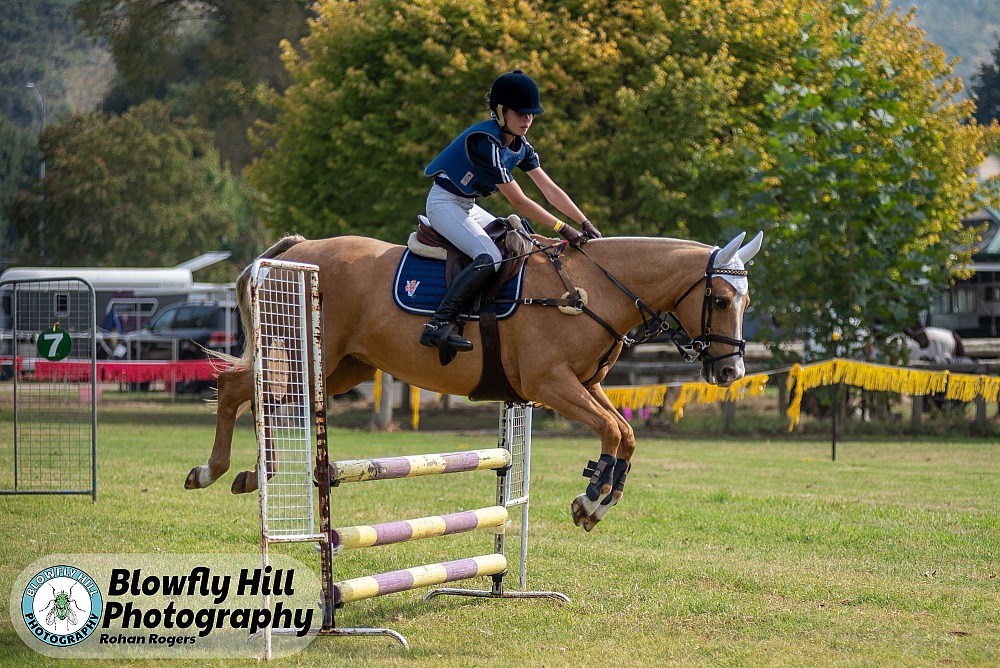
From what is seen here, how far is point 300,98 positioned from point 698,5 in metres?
8.18

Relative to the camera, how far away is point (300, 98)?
23.9m

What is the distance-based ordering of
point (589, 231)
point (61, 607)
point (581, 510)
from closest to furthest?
1. point (61, 607)
2. point (581, 510)
3. point (589, 231)

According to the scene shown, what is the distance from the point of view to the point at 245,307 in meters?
7.51

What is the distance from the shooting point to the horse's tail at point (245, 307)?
23.6 ft

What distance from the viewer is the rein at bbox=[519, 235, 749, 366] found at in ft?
22.2

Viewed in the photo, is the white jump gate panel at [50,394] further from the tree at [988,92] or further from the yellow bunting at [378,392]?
the tree at [988,92]

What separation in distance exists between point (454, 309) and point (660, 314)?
1246mm

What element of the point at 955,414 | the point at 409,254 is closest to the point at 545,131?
the point at 955,414

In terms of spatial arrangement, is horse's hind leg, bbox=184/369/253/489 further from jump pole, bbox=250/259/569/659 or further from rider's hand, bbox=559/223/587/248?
rider's hand, bbox=559/223/587/248

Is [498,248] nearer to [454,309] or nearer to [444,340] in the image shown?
[454,309]

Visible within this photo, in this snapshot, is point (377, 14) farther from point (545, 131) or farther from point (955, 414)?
point (955, 414)

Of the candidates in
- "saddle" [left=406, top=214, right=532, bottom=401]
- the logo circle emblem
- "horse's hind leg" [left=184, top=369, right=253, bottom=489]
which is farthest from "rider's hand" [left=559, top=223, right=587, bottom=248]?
the logo circle emblem

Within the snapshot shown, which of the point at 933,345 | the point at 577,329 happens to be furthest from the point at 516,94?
the point at 933,345

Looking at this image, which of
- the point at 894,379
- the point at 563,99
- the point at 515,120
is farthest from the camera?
the point at 563,99
